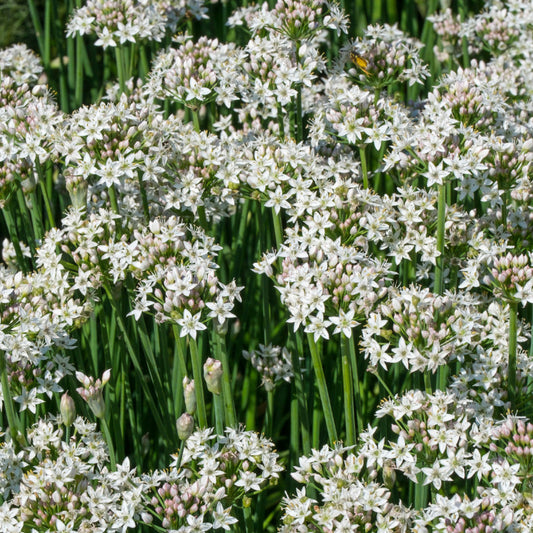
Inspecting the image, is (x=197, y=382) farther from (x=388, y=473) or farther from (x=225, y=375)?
(x=388, y=473)

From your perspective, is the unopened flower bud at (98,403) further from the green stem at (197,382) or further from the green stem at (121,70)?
the green stem at (121,70)

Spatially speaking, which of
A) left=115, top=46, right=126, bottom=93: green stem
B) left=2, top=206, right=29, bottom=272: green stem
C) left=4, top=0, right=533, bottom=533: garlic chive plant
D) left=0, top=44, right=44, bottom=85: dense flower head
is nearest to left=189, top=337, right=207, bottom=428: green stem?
left=4, top=0, right=533, bottom=533: garlic chive plant

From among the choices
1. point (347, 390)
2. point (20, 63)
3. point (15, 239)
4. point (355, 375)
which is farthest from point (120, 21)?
point (347, 390)

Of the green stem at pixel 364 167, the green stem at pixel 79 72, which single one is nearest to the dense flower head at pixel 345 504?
the green stem at pixel 364 167

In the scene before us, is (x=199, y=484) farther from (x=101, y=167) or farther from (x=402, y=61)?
(x=402, y=61)

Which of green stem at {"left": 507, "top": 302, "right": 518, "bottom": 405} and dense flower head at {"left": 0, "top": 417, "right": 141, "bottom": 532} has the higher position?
green stem at {"left": 507, "top": 302, "right": 518, "bottom": 405}

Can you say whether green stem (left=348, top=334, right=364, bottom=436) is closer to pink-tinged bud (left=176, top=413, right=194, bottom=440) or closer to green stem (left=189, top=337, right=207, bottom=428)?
green stem (left=189, top=337, right=207, bottom=428)

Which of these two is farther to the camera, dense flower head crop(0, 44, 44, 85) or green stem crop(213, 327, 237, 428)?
dense flower head crop(0, 44, 44, 85)

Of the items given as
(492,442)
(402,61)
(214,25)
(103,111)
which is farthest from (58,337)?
(214,25)
